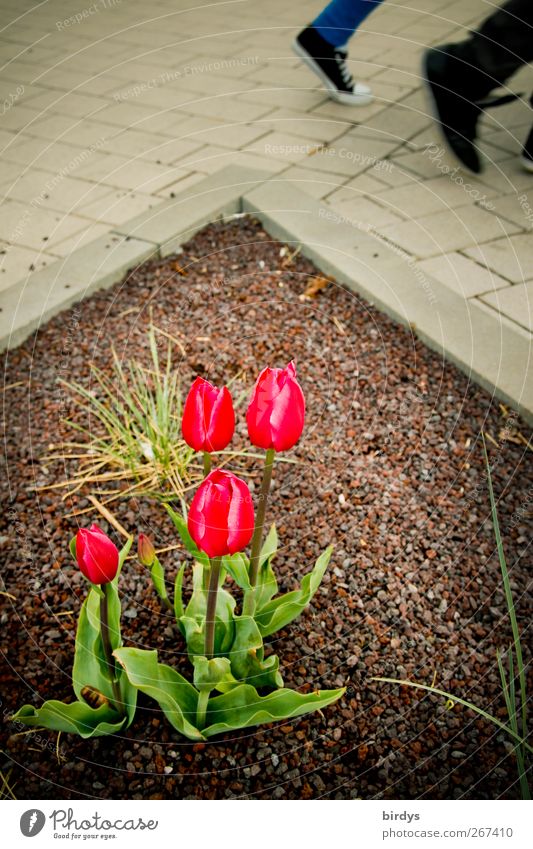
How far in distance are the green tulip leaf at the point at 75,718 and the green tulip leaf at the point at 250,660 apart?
207mm

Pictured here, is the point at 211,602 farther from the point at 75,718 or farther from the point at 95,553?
the point at 75,718

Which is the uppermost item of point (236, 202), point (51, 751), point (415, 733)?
point (236, 202)

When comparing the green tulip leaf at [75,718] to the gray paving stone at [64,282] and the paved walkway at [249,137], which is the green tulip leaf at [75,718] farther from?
the paved walkway at [249,137]

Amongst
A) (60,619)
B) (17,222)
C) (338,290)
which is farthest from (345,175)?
(60,619)

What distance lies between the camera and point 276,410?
99 cm

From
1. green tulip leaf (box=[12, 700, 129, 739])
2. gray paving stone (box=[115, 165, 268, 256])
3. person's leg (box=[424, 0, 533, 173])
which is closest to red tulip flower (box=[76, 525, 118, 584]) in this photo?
green tulip leaf (box=[12, 700, 129, 739])

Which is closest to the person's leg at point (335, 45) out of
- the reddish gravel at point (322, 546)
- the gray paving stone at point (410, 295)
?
the gray paving stone at point (410, 295)

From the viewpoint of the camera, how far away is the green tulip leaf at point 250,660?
4.19 ft

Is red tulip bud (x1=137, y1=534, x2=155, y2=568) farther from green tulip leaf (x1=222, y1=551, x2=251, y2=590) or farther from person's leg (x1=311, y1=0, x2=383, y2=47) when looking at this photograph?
person's leg (x1=311, y1=0, x2=383, y2=47)

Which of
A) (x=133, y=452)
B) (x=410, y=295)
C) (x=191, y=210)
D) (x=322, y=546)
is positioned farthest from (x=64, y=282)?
(x=322, y=546)

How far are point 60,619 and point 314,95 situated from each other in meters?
3.35

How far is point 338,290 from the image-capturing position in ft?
8.39
